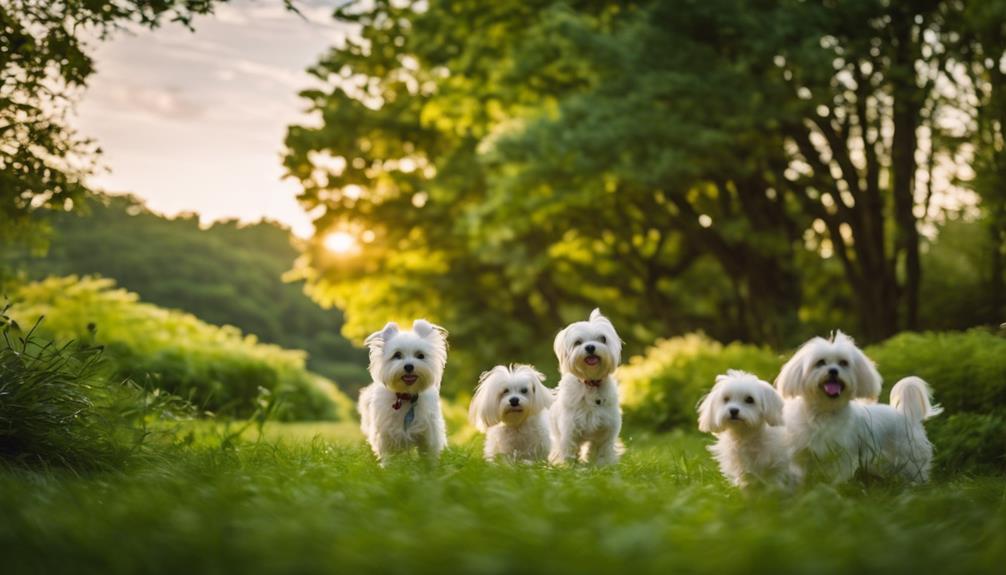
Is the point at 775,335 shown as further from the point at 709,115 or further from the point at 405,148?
the point at 405,148

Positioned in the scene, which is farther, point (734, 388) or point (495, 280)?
point (495, 280)

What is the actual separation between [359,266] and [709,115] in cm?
1379

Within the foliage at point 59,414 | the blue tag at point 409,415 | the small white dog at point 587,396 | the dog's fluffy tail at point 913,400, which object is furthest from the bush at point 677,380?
the foliage at point 59,414

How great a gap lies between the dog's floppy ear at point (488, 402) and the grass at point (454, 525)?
5.24ft

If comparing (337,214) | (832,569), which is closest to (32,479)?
(832,569)

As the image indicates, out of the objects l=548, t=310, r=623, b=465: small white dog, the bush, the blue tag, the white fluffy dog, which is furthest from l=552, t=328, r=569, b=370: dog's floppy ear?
the bush

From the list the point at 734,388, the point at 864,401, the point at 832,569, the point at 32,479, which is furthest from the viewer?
the point at 864,401

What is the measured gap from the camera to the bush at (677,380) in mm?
13648

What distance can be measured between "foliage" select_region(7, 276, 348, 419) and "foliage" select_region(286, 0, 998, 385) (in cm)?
470

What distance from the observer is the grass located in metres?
2.99

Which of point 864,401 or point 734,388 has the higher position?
point 864,401

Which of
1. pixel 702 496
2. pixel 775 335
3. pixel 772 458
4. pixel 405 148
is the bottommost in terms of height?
pixel 702 496

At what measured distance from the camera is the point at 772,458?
6.09m

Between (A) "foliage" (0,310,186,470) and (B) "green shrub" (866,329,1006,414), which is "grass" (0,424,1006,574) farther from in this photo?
(B) "green shrub" (866,329,1006,414)
